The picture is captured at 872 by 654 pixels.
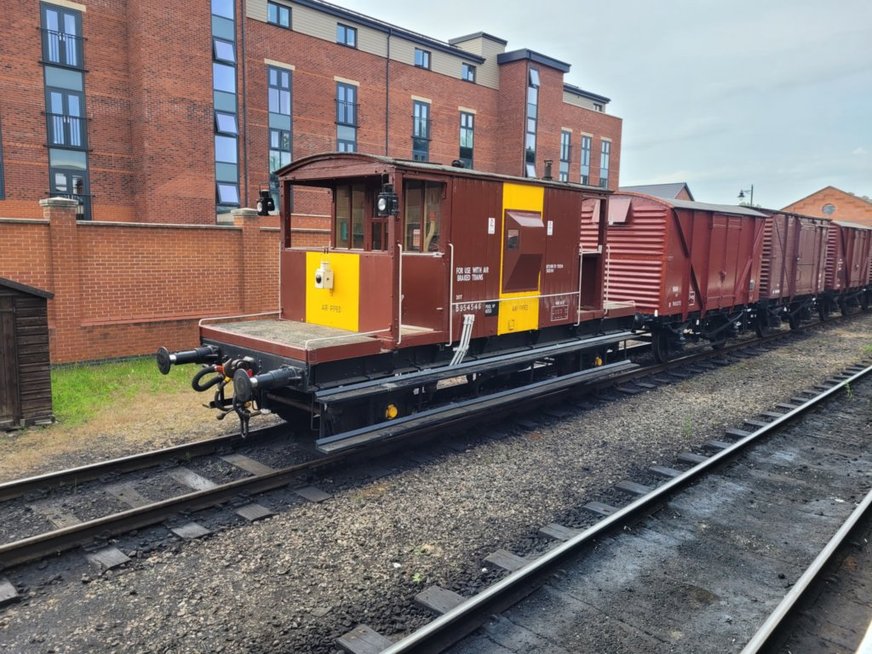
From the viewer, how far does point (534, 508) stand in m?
6.18

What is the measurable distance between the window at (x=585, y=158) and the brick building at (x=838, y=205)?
2244cm

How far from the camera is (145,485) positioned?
6480 millimetres

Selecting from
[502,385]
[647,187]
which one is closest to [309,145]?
[502,385]

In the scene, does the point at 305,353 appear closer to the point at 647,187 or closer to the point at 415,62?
the point at 415,62

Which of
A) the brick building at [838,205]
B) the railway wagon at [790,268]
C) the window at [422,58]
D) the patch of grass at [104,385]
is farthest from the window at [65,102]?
the brick building at [838,205]

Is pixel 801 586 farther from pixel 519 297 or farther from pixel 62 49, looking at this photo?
pixel 62 49

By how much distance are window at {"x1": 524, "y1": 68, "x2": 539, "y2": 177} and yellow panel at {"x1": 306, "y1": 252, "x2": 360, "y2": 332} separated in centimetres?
3541

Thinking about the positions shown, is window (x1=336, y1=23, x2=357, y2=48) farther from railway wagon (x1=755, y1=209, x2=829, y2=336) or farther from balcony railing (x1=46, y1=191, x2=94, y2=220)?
railway wagon (x1=755, y1=209, x2=829, y2=336)

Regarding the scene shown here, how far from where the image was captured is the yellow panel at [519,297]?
8375 mm

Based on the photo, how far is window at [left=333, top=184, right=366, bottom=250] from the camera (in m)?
8.28

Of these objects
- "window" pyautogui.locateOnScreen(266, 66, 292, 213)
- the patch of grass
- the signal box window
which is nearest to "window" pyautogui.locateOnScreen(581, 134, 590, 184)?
"window" pyautogui.locateOnScreen(266, 66, 292, 213)

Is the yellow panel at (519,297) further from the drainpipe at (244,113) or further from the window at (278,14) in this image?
the window at (278,14)

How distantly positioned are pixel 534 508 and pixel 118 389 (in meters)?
7.67

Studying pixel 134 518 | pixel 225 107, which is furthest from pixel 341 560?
pixel 225 107
